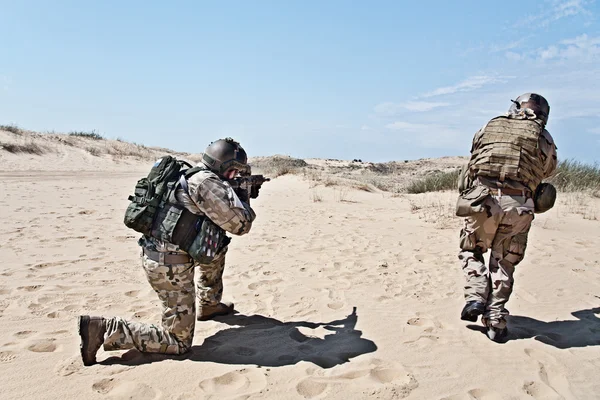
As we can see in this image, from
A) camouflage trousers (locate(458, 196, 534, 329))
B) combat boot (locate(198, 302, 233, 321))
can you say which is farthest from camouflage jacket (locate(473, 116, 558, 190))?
combat boot (locate(198, 302, 233, 321))

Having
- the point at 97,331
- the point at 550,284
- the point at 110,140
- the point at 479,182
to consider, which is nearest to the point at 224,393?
the point at 97,331

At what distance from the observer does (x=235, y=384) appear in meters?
2.98

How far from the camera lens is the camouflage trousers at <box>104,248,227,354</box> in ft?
10.4

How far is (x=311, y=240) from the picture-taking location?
7.73 meters

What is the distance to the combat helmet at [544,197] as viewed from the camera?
3.88m

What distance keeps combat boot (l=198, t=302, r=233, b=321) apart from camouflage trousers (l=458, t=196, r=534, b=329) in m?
2.17

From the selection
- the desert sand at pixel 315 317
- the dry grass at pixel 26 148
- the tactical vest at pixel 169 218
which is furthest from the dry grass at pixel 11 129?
the tactical vest at pixel 169 218

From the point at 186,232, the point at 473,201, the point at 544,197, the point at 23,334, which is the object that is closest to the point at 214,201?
the point at 186,232

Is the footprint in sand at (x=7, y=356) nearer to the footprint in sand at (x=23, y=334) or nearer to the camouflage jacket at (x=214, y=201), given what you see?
the footprint in sand at (x=23, y=334)

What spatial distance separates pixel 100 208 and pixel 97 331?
7.84m

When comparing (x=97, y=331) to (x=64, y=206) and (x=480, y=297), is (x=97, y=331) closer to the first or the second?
(x=480, y=297)

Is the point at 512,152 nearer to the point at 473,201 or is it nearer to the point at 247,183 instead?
the point at 473,201

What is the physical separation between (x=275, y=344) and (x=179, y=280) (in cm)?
96

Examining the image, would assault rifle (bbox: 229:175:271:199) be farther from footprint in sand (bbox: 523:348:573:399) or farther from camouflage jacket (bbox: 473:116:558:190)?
footprint in sand (bbox: 523:348:573:399)
